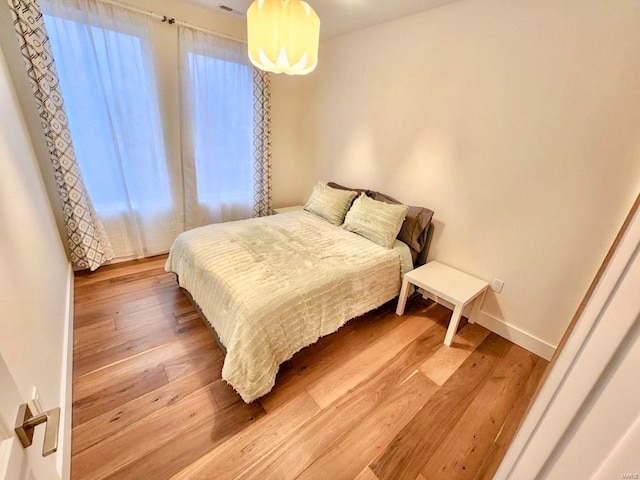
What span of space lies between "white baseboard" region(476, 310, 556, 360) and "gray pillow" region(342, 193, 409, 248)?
1008mm

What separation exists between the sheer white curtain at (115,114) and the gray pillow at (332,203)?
1622mm

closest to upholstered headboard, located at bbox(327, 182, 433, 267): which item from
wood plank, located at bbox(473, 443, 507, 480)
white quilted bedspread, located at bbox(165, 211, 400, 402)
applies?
white quilted bedspread, located at bbox(165, 211, 400, 402)

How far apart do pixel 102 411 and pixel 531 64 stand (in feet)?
10.8

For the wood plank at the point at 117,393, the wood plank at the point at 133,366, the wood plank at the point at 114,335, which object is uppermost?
the wood plank at the point at 114,335

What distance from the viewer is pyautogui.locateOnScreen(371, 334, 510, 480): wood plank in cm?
129

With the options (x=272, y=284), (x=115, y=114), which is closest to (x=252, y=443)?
(x=272, y=284)

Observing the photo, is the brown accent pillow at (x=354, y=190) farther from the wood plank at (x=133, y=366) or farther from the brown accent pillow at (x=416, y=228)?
the wood plank at (x=133, y=366)

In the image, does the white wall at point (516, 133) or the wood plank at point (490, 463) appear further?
the white wall at point (516, 133)

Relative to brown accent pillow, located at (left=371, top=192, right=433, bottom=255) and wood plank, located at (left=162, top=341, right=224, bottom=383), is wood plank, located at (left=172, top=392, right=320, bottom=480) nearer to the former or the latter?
wood plank, located at (left=162, top=341, right=224, bottom=383)

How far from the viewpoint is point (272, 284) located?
1.67 m

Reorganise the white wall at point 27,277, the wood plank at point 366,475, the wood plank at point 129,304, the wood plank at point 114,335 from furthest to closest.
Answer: the wood plank at point 129,304 < the wood plank at point 114,335 < the wood plank at point 366,475 < the white wall at point 27,277

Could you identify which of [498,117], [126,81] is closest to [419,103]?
[498,117]

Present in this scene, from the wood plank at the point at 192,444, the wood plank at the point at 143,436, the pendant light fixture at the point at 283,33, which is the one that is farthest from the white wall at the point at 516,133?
the wood plank at the point at 143,436

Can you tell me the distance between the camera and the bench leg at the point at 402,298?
226 cm
